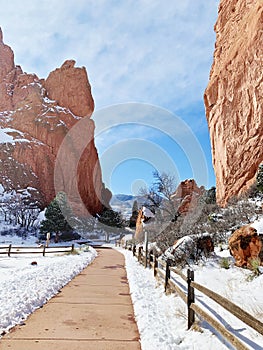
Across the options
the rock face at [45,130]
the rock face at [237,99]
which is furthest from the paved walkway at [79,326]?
the rock face at [45,130]

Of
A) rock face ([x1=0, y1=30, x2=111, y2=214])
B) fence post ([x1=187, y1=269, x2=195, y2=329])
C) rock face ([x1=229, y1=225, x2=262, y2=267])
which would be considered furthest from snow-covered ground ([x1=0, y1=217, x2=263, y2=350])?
rock face ([x1=0, y1=30, x2=111, y2=214])

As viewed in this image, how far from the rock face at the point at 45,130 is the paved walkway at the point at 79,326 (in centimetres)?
5733

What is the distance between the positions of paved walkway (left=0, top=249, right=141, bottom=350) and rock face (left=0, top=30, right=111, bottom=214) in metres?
57.3

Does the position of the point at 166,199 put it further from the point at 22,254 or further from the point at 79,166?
the point at 79,166

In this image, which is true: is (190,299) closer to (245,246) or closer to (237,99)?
(245,246)

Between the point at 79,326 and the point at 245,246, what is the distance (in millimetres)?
5230

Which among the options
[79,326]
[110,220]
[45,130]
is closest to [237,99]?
[79,326]

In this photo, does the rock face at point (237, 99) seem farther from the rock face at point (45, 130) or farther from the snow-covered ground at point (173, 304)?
the rock face at point (45, 130)

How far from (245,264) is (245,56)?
20160 millimetres

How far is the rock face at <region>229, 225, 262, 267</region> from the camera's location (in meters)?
7.27

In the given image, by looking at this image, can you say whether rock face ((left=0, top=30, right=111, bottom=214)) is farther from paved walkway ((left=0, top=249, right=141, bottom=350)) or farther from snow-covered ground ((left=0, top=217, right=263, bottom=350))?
paved walkway ((left=0, top=249, right=141, bottom=350))

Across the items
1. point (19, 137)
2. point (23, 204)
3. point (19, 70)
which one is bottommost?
point (23, 204)

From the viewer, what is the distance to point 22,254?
23531 mm

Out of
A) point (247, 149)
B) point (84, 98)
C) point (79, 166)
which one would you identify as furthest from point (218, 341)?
point (84, 98)
